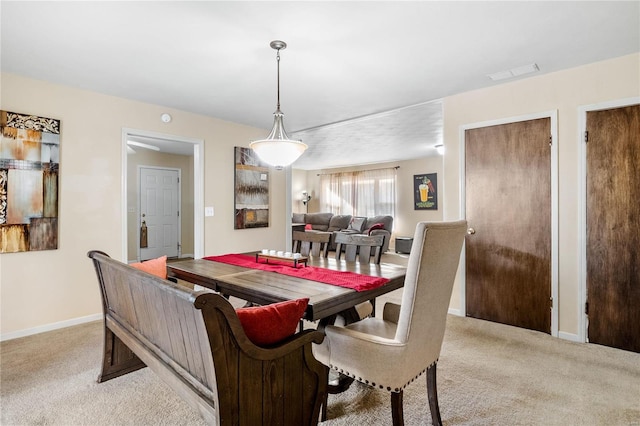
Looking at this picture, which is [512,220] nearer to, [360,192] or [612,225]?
[612,225]

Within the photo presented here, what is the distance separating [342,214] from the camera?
364 inches

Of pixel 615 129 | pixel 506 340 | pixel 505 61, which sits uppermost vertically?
pixel 505 61

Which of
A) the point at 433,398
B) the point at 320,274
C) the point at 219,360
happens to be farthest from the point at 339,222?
the point at 219,360

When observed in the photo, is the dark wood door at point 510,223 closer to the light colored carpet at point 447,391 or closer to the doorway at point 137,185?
the light colored carpet at point 447,391

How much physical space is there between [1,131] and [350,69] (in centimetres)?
292

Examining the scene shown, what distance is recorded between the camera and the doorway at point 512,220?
2859 mm

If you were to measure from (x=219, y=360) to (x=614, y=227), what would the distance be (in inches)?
120

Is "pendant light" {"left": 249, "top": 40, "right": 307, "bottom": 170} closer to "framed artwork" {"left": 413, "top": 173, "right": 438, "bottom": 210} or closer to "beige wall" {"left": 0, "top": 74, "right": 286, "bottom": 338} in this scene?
"beige wall" {"left": 0, "top": 74, "right": 286, "bottom": 338}

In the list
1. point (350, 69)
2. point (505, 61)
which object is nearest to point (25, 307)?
point (350, 69)

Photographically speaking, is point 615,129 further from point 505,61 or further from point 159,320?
point 159,320

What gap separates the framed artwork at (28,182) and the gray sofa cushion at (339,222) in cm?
620

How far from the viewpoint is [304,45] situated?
2.33 meters

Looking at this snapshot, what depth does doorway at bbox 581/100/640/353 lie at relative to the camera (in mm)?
2498

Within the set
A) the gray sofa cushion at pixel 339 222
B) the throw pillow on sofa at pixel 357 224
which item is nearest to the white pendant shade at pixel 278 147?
the throw pillow on sofa at pixel 357 224
